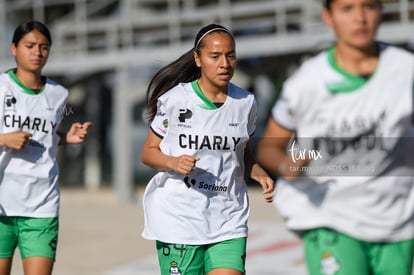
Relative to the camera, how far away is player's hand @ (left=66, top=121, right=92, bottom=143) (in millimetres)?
5199

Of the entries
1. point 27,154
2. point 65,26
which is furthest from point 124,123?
point 27,154

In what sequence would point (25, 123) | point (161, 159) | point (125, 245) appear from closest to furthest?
point (161, 159), point (25, 123), point (125, 245)

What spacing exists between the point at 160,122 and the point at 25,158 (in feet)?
3.94

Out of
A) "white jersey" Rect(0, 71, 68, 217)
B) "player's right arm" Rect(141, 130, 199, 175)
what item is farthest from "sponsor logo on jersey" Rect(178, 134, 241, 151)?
"white jersey" Rect(0, 71, 68, 217)

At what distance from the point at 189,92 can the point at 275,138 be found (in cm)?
124

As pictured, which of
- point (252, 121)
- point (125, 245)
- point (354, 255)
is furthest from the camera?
point (125, 245)

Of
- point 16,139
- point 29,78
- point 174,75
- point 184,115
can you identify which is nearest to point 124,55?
point 29,78

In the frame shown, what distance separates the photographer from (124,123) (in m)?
17.7

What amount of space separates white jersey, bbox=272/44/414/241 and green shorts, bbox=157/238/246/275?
1.17 meters

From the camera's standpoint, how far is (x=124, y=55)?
17.8 meters

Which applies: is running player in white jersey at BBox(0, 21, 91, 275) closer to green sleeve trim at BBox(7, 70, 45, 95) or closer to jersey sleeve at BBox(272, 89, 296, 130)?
green sleeve trim at BBox(7, 70, 45, 95)

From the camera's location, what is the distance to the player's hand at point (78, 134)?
5.20 metres

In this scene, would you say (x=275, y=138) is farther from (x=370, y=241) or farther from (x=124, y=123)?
(x=124, y=123)

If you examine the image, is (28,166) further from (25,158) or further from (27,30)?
(27,30)
